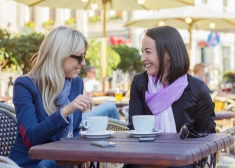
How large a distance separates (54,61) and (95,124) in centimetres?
49

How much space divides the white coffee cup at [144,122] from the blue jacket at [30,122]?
0.36m

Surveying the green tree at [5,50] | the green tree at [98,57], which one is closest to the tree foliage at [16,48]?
the green tree at [5,50]

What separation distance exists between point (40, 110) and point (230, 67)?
127ft

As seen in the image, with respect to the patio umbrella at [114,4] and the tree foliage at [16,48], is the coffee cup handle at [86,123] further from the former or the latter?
the patio umbrella at [114,4]

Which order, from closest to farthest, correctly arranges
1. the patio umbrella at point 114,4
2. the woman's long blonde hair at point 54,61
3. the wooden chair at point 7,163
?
the wooden chair at point 7,163 < the woman's long blonde hair at point 54,61 < the patio umbrella at point 114,4

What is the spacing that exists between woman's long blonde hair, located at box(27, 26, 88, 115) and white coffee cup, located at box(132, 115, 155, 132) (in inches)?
20.3

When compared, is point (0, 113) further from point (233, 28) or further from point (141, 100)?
point (233, 28)

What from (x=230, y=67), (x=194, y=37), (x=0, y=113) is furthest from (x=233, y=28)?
(x=230, y=67)

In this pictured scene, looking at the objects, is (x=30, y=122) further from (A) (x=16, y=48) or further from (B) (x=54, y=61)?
(A) (x=16, y=48)

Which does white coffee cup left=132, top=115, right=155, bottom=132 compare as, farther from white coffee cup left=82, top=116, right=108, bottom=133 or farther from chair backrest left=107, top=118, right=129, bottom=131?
chair backrest left=107, top=118, right=129, bottom=131

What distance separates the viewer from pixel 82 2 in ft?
36.2

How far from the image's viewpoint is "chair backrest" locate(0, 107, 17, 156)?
3781 mm

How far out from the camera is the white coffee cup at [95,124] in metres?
3.07

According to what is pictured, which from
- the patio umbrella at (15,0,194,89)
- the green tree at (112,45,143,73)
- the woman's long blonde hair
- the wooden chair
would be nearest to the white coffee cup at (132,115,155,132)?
the woman's long blonde hair
